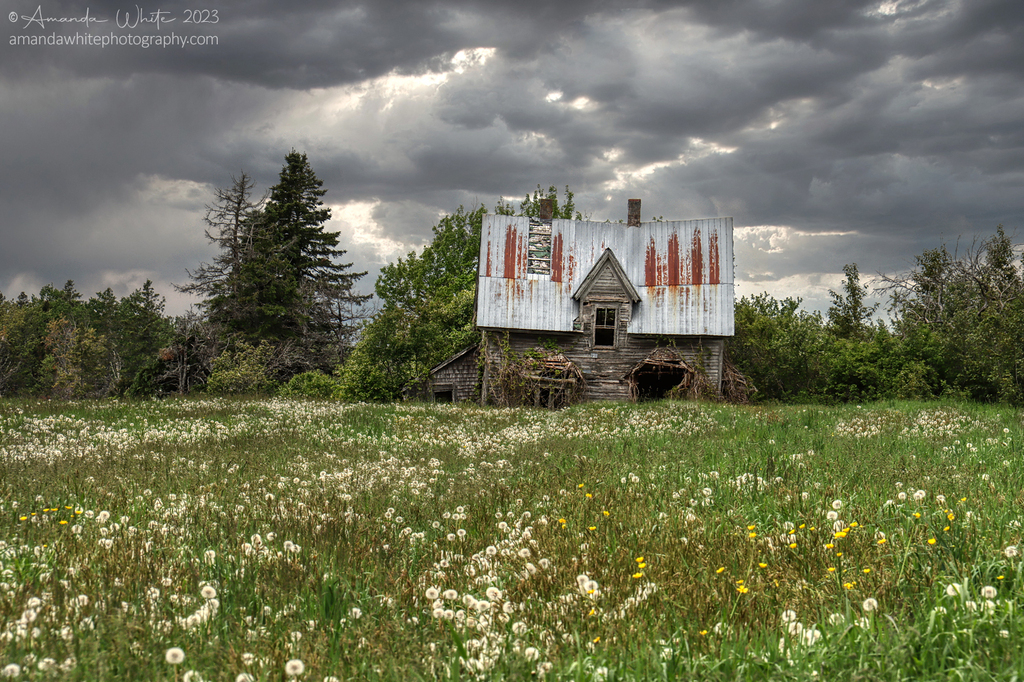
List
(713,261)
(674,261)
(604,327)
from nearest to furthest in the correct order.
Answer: (604,327) → (713,261) → (674,261)

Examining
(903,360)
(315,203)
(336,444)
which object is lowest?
(336,444)

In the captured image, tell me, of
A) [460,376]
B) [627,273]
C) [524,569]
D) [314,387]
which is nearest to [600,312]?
[627,273]

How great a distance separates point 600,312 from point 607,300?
2.54ft

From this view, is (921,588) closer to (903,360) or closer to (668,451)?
Answer: (668,451)

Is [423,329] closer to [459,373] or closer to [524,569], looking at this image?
[459,373]

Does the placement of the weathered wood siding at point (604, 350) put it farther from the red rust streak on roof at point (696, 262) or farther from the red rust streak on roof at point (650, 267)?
the red rust streak on roof at point (696, 262)

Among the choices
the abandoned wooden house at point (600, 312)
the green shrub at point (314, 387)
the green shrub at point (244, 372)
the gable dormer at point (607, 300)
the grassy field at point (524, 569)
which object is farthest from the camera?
the green shrub at point (314, 387)

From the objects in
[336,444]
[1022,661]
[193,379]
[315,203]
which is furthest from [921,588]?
[315,203]

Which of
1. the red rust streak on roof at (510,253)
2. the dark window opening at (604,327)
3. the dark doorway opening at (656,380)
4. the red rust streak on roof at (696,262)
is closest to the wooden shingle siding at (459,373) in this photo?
the red rust streak on roof at (510,253)

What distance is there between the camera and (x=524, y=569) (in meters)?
4.30

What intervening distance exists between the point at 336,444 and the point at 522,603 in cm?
941

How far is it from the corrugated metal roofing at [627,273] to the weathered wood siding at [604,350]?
0.64 m

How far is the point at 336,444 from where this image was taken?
12.3 metres

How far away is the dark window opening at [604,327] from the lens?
98.8ft
